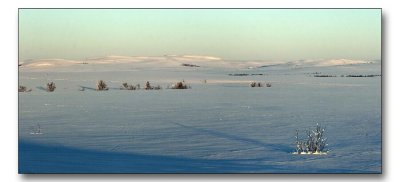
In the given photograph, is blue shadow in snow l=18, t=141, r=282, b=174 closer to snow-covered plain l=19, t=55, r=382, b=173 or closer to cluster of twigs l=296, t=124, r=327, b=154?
snow-covered plain l=19, t=55, r=382, b=173

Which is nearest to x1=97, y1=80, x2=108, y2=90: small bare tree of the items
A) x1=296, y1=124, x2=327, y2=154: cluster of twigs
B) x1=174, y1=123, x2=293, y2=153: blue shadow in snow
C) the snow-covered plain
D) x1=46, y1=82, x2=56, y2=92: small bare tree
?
the snow-covered plain

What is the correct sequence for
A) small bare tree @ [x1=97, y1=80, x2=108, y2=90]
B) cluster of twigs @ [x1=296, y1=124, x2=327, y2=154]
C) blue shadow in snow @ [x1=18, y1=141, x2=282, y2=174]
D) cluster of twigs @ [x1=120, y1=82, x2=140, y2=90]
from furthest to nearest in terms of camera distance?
small bare tree @ [x1=97, y1=80, x2=108, y2=90] < cluster of twigs @ [x1=120, y1=82, x2=140, y2=90] < cluster of twigs @ [x1=296, y1=124, x2=327, y2=154] < blue shadow in snow @ [x1=18, y1=141, x2=282, y2=174]

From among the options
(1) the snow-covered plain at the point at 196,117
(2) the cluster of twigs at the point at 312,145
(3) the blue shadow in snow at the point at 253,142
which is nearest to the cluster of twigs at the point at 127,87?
(1) the snow-covered plain at the point at 196,117

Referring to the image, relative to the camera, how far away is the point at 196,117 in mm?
10242

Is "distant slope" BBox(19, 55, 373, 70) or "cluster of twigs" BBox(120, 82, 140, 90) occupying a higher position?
"distant slope" BBox(19, 55, 373, 70)

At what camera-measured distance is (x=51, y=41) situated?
384 inches

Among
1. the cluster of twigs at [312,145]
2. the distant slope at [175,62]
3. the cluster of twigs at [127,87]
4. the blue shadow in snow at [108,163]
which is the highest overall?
the distant slope at [175,62]

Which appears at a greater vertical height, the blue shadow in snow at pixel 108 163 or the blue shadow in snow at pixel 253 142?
the blue shadow in snow at pixel 253 142

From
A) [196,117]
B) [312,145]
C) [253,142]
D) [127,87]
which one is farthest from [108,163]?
[312,145]

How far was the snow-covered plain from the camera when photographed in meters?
9.57

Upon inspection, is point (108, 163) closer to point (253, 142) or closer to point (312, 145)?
point (253, 142)

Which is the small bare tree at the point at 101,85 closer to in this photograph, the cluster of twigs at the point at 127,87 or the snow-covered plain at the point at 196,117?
the snow-covered plain at the point at 196,117

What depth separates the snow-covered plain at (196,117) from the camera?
9.57 metres

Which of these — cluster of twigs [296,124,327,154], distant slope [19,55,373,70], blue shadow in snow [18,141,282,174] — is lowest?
blue shadow in snow [18,141,282,174]
